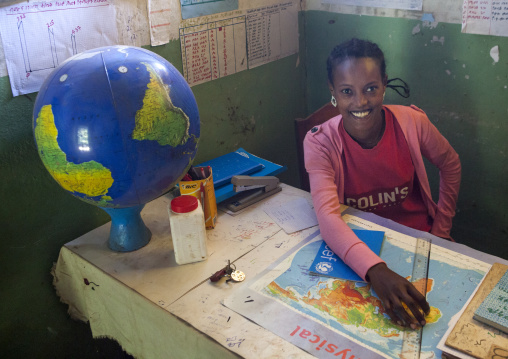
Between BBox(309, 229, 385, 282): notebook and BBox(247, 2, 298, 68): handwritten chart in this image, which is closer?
BBox(309, 229, 385, 282): notebook

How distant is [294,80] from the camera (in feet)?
7.09

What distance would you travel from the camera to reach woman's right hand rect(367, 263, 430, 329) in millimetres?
963

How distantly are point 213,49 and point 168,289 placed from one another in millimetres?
962

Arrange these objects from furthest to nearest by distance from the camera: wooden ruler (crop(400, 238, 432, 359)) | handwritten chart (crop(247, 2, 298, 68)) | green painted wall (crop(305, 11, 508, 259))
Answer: handwritten chart (crop(247, 2, 298, 68)) < green painted wall (crop(305, 11, 508, 259)) < wooden ruler (crop(400, 238, 432, 359))

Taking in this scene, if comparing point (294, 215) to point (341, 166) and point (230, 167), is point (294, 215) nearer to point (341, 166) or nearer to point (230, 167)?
point (341, 166)

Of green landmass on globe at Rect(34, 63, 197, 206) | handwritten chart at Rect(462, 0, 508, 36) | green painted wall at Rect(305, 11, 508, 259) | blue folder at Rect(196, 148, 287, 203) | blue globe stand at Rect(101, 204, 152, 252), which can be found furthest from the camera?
green painted wall at Rect(305, 11, 508, 259)

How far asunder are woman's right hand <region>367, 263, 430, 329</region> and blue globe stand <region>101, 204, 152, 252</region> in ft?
2.04

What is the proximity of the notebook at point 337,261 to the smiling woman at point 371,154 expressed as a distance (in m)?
0.06

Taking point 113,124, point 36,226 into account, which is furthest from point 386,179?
point 36,226

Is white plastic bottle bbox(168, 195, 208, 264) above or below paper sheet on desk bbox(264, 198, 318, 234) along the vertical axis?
above

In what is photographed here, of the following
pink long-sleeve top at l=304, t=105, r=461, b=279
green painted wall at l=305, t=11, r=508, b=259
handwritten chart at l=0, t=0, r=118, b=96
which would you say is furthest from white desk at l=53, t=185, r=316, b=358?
green painted wall at l=305, t=11, r=508, b=259

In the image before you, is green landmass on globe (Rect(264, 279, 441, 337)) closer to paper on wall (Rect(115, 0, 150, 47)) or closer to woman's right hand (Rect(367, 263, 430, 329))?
woman's right hand (Rect(367, 263, 430, 329))

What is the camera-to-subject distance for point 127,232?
4.12ft

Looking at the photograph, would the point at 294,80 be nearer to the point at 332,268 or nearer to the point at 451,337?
the point at 332,268
